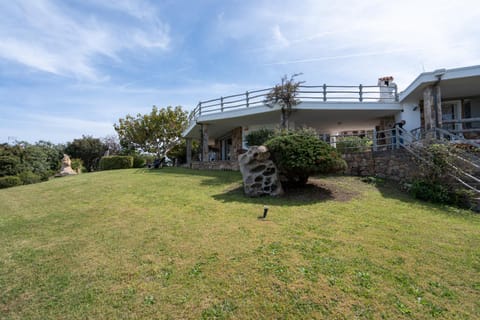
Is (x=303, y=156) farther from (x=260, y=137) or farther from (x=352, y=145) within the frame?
(x=260, y=137)

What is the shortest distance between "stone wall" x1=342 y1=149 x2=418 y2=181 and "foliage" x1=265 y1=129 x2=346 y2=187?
2.95 metres

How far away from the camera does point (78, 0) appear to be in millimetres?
7230

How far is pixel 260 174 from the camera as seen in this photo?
25.2ft

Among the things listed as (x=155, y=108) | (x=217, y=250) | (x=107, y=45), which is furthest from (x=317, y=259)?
(x=155, y=108)

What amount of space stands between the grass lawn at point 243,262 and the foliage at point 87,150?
86.8ft

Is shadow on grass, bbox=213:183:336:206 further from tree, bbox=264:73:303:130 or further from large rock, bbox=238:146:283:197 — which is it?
tree, bbox=264:73:303:130

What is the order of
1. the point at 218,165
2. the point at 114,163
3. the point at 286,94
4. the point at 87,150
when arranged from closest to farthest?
the point at 286,94, the point at 218,165, the point at 114,163, the point at 87,150

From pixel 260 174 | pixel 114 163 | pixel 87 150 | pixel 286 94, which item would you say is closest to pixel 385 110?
pixel 286 94

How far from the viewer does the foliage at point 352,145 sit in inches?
420

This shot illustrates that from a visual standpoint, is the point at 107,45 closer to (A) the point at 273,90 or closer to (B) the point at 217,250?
(A) the point at 273,90

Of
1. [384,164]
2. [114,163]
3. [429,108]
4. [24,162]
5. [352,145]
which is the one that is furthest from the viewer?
[114,163]

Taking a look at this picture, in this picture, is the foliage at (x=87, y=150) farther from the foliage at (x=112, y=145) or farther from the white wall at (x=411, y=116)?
the white wall at (x=411, y=116)

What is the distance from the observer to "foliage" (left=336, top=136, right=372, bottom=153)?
10.7m

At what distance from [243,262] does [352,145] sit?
30.7 ft
